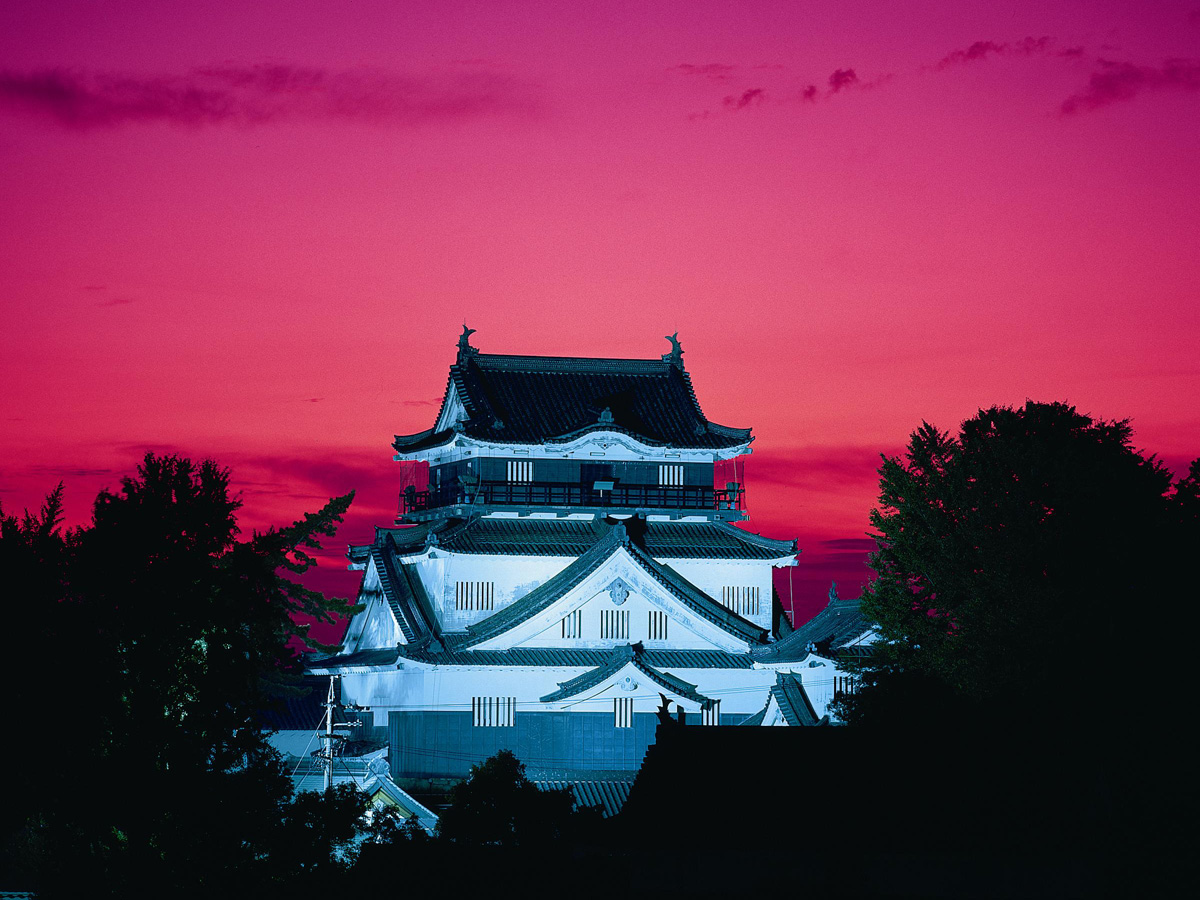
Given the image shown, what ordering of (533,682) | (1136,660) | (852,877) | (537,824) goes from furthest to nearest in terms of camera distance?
(533,682) → (1136,660) → (537,824) → (852,877)

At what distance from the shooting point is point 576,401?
213ft

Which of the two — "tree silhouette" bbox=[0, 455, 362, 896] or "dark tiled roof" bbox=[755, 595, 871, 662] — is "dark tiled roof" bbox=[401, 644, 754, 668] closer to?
"dark tiled roof" bbox=[755, 595, 871, 662]

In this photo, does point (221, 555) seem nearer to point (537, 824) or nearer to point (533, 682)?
point (537, 824)

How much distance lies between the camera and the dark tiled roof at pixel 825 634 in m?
57.3

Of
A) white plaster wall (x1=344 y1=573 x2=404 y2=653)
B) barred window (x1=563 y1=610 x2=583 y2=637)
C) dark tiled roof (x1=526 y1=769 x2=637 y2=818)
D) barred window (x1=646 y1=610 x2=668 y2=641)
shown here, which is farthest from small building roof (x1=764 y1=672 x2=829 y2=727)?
white plaster wall (x1=344 y1=573 x2=404 y2=653)

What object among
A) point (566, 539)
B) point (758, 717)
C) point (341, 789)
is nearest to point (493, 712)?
point (566, 539)

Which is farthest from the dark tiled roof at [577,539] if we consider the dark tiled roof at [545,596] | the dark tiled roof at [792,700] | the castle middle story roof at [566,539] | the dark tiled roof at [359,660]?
the dark tiled roof at [792,700]

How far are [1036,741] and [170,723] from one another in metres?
18.1

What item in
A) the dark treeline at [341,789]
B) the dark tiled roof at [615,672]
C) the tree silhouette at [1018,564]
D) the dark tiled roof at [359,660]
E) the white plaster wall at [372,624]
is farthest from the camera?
the white plaster wall at [372,624]

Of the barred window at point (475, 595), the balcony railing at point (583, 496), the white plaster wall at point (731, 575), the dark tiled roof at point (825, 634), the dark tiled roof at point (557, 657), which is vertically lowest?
the dark tiled roof at point (557, 657)

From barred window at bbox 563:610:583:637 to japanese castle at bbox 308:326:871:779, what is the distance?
0.08 metres

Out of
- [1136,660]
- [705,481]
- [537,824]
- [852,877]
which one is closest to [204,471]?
[537,824]

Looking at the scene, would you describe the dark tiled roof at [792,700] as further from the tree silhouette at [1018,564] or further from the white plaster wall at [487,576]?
the white plaster wall at [487,576]

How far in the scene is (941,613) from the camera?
49.0m
